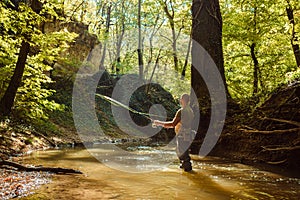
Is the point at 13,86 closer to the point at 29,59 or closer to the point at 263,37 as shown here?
the point at 29,59

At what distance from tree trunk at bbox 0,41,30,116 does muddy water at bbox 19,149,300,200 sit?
13.6ft

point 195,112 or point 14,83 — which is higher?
point 14,83

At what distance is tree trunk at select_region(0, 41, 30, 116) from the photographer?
32.4ft

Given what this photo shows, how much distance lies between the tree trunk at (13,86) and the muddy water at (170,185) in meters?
4.14

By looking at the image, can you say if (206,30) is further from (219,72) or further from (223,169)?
(223,169)

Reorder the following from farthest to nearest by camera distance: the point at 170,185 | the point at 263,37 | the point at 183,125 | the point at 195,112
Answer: the point at 263,37
the point at 195,112
the point at 183,125
the point at 170,185

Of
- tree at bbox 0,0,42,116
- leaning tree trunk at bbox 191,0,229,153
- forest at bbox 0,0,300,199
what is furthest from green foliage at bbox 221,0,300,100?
tree at bbox 0,0,42,116

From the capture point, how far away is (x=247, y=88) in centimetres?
1806

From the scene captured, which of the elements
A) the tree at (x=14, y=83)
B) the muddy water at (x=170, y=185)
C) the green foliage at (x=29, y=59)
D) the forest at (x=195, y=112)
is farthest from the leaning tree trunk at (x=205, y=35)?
the tree at (x=14, y=83)

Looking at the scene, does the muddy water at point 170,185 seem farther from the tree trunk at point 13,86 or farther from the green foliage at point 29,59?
the tree trunk at point 13,86

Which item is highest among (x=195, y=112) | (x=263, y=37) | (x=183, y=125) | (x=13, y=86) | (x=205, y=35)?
(x=263, y=37)

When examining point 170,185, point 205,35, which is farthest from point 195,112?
point 170,185

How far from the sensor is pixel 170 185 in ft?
17.1

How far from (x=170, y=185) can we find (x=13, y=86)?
23.8ft
